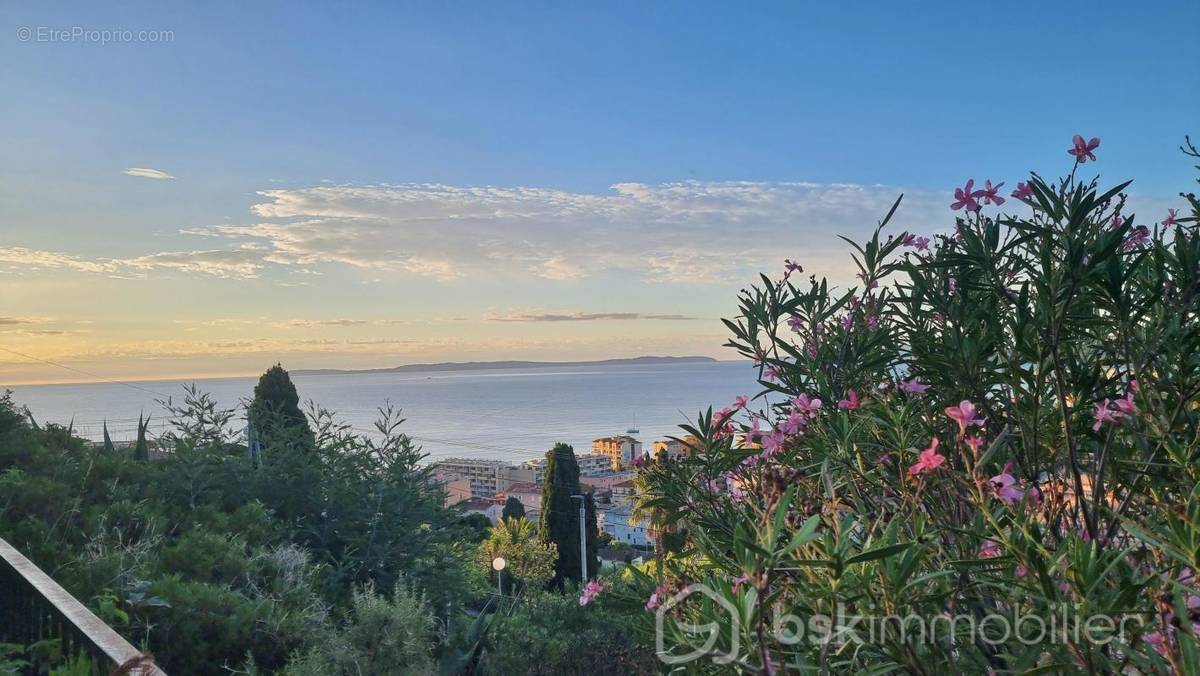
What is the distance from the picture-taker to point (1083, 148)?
188cm

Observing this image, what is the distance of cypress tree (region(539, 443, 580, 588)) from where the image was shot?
58.1 feet

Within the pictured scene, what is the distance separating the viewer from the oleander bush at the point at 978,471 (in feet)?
3.33

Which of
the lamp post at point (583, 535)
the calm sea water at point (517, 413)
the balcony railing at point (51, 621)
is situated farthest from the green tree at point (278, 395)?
the calm sea water at point (517, 413)

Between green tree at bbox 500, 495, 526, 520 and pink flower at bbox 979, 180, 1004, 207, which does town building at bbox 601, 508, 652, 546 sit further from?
pink flower at bbox 979, 180, 1004, 207

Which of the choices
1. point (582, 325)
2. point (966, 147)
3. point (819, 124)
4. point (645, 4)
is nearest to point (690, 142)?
point (819, 124)

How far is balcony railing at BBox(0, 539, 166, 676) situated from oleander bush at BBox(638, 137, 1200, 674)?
1.58m

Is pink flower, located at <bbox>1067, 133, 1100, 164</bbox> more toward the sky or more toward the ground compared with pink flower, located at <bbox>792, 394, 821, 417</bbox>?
more toward the sky

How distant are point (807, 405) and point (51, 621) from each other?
10.6ft

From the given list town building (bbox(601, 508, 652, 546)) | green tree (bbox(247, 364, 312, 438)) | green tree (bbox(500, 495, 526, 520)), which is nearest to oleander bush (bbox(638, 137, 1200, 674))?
green tree (bbox(247, 364, 312, 438))

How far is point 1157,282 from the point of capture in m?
1.42

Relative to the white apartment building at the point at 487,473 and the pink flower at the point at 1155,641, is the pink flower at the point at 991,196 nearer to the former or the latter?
the pink flower at the point at 1155,641

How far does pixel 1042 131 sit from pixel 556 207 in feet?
61.9

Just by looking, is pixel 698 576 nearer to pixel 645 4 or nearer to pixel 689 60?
pixel 645 4

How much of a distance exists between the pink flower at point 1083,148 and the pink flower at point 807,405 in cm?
95
